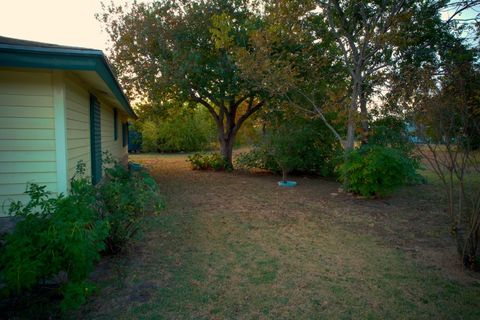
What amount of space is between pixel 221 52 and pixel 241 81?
4.00 ft

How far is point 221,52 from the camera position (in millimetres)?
10531

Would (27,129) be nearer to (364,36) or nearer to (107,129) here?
(107,129)

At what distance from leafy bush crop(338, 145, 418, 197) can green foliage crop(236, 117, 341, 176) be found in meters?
2.09

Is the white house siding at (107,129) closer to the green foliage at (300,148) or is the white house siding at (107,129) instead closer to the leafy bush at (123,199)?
the leafy bush at (123,199)

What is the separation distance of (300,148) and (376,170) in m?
3.58

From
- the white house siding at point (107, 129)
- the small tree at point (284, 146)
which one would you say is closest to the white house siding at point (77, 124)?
the white house siding at point (107, 129)

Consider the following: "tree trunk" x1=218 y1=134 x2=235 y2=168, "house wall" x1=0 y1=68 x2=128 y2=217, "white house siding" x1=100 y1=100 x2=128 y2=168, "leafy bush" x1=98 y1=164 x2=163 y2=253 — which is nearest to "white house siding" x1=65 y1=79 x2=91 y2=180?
"house wall" x1=0 y1=68 x2=128 y2=217

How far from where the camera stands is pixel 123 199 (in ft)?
11.4

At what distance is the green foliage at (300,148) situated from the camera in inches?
406

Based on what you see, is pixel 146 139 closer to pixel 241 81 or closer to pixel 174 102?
pixel 174 102

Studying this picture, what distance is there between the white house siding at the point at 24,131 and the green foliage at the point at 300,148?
695cm

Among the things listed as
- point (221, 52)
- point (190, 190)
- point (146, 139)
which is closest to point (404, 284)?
point (190, 190)

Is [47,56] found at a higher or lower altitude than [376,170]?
higher

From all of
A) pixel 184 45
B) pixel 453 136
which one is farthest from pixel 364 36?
pixel 184 45
